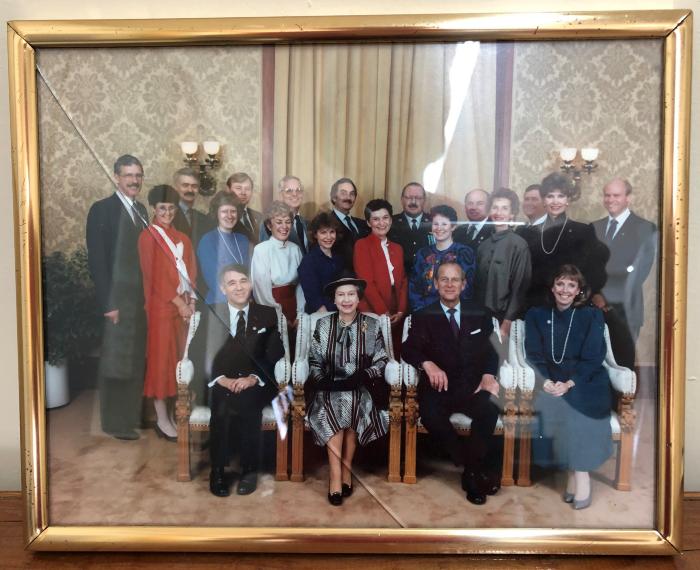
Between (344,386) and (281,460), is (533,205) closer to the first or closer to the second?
(344,386)

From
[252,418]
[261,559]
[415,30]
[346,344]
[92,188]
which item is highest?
[415,30]

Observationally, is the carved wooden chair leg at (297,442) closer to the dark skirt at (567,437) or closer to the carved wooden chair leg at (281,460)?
the carved wooden chair leg at (281,460)

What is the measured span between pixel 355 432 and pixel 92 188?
24.9 inches

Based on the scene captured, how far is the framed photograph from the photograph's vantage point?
3.06ft

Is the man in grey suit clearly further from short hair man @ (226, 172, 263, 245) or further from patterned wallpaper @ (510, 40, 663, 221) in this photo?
short hair man @ (226, 172, 263, 245)

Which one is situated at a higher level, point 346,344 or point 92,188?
point 92,188

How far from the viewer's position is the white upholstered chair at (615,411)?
0.96 metres

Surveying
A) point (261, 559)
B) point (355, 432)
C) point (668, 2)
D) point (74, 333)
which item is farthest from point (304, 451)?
point (668, 2)

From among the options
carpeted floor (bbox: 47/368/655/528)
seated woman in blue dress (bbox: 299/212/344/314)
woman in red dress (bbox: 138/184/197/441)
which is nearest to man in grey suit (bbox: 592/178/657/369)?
carpeted floor (bbox: 47/368/655/528)

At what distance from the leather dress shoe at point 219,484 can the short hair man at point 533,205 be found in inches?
27.4

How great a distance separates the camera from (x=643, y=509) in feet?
3.18

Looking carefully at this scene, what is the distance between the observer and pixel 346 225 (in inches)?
37.8

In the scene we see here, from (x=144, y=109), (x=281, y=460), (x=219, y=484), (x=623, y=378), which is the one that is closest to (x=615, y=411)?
(x=623, y=378)

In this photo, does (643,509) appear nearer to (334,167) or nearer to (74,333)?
(334,167)
